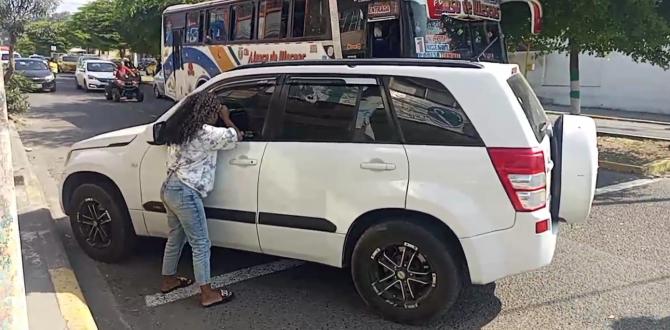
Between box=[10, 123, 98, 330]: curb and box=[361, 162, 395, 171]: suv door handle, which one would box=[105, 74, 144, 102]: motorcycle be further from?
box=[361, 162, 395, 171]: suv door handle

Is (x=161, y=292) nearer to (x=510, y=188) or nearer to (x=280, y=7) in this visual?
(x=510, y=188)

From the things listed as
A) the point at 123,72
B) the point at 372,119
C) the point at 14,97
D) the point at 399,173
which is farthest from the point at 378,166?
the point at 123,72

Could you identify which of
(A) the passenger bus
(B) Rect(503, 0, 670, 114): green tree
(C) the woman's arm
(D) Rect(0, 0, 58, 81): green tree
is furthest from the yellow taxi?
(C) the woman's arm

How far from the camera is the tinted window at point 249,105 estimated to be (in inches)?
167

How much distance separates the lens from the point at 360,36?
343 inches

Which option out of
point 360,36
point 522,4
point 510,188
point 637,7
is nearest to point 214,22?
point 360,36

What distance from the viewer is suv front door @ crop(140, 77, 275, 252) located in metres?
4.16

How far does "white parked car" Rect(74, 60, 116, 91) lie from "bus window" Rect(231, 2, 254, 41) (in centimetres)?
1422

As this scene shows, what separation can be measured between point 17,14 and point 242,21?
23.5ft

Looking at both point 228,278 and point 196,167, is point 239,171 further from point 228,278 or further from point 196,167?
point 228,278

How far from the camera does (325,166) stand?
3.86 metres

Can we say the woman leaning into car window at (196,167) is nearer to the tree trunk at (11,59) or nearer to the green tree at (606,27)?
the green tree at (606,27)

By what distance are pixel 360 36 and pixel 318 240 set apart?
211 inches

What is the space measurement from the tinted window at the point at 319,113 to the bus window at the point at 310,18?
5600 millimetres
